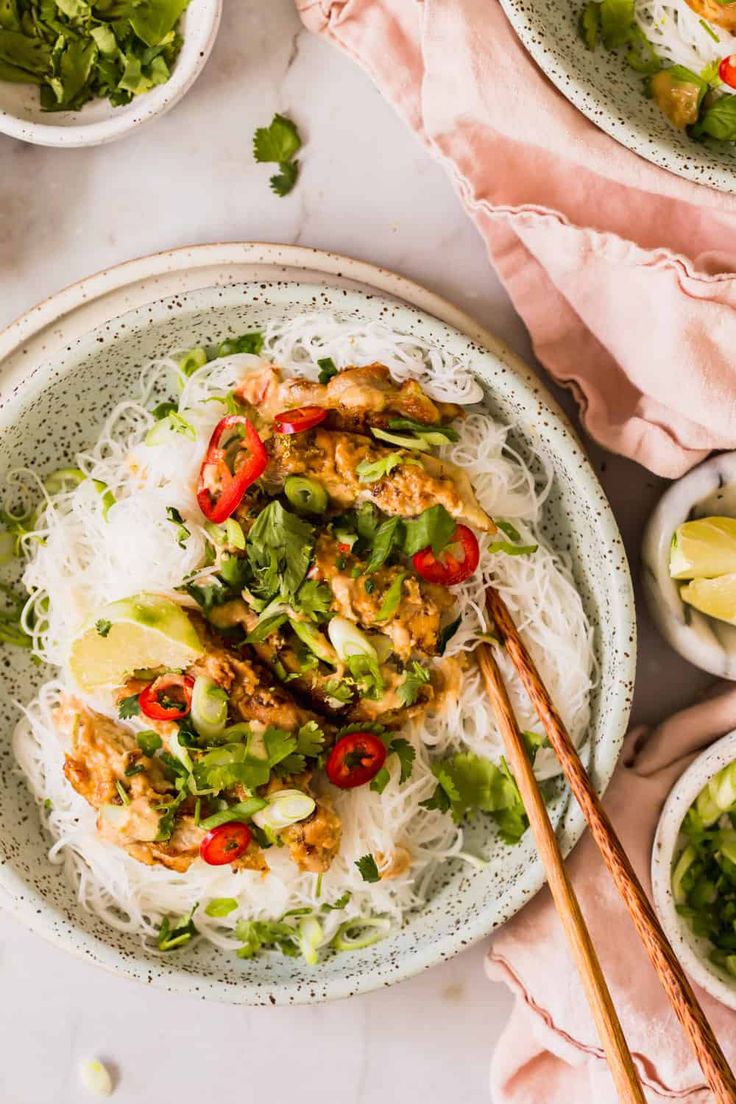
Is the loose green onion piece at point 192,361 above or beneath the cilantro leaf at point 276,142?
beneath

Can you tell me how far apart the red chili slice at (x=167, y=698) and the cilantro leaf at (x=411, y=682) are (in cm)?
57

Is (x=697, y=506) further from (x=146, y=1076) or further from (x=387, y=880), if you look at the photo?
(x=146, y=1076)

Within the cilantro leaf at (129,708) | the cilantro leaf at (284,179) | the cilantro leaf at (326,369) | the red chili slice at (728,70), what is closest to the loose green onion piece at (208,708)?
the cilantro leaf at (129,708)

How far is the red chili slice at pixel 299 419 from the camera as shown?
2795 mm

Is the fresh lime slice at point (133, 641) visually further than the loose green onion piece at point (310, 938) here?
No

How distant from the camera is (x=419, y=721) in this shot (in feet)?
10.0

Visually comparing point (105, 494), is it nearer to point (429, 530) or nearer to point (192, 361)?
point (192, 361)

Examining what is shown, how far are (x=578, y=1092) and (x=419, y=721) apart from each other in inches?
49.6

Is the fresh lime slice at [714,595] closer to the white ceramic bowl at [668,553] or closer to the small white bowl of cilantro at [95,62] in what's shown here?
the white ceramic bowl at [668,553]

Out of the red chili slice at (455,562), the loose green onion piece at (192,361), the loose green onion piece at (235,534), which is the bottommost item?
the loose green onion piece at (235,534)

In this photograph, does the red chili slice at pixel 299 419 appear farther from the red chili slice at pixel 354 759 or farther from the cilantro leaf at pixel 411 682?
the red chili slice at pixel 354 759

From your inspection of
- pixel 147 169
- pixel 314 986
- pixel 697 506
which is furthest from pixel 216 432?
pixel 314 986

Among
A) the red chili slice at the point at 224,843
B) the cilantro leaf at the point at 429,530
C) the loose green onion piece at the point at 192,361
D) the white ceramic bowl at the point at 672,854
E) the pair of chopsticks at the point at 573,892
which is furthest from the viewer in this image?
the loose green onion piece at the point at 192,361

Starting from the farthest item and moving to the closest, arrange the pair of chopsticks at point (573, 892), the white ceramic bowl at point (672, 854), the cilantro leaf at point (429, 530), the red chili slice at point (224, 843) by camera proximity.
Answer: the white ceramic bowl at point (672, 854), the red chili slice at point (224, 843), the cilantro leaf at point (429, 530), the pair of chopsticks at point (573, 892)
